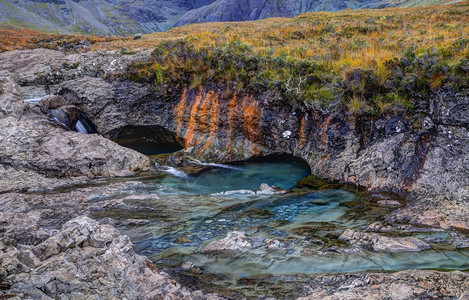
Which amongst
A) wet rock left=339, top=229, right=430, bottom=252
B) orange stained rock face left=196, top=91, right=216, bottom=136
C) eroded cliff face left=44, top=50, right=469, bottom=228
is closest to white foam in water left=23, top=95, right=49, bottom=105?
eroded cliff face left=44, top=50, right=469, bottom=228

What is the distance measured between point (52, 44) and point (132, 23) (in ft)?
515

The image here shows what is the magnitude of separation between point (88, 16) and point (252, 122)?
537 ft

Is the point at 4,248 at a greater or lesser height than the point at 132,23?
lesser

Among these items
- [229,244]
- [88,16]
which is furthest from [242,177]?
[88,16]

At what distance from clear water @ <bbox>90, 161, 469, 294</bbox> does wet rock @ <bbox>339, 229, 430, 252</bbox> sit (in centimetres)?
17

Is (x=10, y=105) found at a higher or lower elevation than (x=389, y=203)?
higher

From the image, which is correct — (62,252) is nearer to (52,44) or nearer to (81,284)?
(81,284)

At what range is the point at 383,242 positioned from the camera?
247 inches

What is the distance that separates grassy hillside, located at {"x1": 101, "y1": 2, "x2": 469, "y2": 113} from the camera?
1077 centimetres

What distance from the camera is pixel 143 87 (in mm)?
17250

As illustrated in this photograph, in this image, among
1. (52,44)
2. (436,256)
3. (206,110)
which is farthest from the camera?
(52,44)

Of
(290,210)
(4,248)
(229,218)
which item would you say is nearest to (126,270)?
(4,248)

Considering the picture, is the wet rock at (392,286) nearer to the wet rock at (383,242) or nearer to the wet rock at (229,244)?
the wet rock at (383,242)

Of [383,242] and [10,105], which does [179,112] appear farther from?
[383,242]
